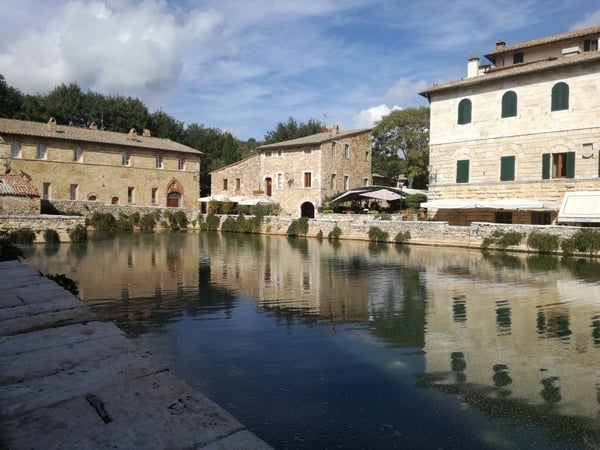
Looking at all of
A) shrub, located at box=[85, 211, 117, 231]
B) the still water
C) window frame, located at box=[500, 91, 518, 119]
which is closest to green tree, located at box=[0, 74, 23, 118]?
shrub, located at box=[85, 211, 117, 231]

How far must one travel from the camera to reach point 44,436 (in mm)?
2438

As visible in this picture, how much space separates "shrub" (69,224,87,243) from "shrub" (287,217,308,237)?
12.5 meters

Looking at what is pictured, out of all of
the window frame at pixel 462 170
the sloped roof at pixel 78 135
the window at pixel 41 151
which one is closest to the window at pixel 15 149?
the sloped roof at pixel 78 135

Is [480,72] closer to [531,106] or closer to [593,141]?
[531,106]

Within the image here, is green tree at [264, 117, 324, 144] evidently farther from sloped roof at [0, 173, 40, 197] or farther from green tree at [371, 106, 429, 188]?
sloped roof at [0, 173, 40, 197]

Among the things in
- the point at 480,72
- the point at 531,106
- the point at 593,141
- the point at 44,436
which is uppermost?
the point at 480,72

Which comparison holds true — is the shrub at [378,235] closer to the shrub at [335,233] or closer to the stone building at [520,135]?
the shrub at [335,233]

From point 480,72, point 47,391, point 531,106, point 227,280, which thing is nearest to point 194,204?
point 480,72

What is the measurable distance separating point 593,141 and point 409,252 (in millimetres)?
10351

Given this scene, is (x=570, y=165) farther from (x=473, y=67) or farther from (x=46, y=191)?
(x=46, y=191)

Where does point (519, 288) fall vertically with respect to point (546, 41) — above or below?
below

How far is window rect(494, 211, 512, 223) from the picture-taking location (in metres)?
26.4

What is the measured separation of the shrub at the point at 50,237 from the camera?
23031mm

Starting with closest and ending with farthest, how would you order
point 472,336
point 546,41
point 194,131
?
A: point 472,336, point 546,41, point 194,131
